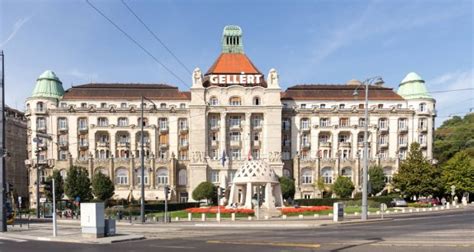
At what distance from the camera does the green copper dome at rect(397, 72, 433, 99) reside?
98688 mm

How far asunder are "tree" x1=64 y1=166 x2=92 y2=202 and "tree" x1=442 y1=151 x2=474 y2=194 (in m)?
57.0

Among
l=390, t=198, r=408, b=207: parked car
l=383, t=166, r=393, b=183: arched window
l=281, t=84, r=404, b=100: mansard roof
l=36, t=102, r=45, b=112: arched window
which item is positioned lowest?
l=390, t=198, r=408, b=207: parked car

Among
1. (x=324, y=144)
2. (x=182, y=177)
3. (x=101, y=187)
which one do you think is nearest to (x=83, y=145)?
(x=101, y=187)

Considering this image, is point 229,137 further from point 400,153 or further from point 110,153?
point 400,153

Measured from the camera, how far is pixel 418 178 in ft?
243

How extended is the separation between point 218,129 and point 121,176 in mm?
20488

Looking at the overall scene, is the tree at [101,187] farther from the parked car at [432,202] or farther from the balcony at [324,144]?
the parked car at [432,202]

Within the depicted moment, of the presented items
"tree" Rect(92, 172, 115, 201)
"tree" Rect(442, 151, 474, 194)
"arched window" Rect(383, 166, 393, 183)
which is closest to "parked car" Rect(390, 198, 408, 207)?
"tree" Rect(442, 151, 474, 194)

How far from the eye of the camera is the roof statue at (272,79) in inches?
3688

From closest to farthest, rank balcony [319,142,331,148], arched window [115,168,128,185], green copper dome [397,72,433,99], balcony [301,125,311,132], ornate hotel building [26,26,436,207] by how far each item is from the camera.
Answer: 1. arched window [115,168,128,185]
2. ornate hotel building [26,26,436,207]
3. balcony [319,142,331,148]
4. balcony [301,125,311,132]
5. green copper dome [397,72,433,99]

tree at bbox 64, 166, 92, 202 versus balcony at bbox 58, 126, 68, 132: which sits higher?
balcony at bbox 58, 126, 68, 132

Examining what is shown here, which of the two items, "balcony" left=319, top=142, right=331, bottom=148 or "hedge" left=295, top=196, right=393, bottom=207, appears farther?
"balcony" left=319, top=142, right=331, bottom=148

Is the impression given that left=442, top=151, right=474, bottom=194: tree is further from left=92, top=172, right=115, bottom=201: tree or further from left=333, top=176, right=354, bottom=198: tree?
left=92, top=172, right=115, bottom=201: tree

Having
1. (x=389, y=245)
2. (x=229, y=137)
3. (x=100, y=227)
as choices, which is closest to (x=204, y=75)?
(x=229, y=137)
